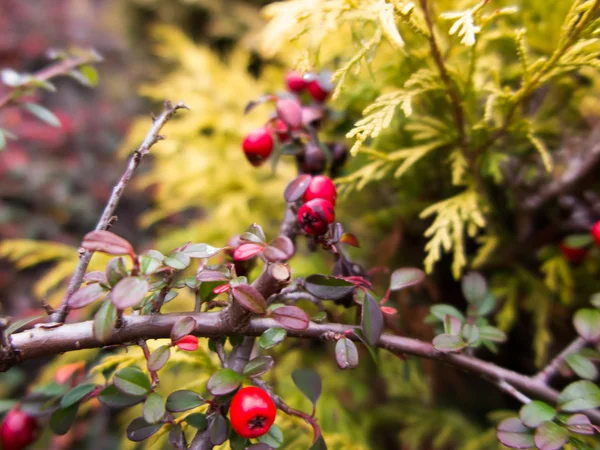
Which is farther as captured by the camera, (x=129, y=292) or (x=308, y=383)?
(x=308, y=383)

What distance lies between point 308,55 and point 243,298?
0.38 metres

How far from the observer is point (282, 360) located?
115cm

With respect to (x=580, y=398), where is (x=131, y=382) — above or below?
above

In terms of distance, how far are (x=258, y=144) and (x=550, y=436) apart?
0.60 m

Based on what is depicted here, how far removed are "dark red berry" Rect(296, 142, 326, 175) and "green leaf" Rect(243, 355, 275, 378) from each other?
36 centimetres

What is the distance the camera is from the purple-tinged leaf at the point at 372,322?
54 cm

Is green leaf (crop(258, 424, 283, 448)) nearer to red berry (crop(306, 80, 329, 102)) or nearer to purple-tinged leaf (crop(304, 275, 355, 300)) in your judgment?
purple-tinged leaf (crop(304, 275, 355, 300))

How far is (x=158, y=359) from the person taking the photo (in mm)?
520

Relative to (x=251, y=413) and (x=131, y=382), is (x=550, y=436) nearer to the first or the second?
(x=251, y=413)

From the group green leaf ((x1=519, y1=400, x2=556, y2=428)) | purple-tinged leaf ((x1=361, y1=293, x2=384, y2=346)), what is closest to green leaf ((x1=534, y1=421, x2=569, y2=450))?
green leaf ((x1=519, y1=400, x2=556, y2=428))

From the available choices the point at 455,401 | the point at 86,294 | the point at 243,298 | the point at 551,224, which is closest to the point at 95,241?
the point at 86,294

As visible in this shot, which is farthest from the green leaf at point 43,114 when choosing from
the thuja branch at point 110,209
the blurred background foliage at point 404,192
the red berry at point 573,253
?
the red berry at point 573,253

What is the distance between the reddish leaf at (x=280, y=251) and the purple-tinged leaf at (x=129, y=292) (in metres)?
0.14

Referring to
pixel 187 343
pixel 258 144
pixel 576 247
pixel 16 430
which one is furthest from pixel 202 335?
pixel 576 247
